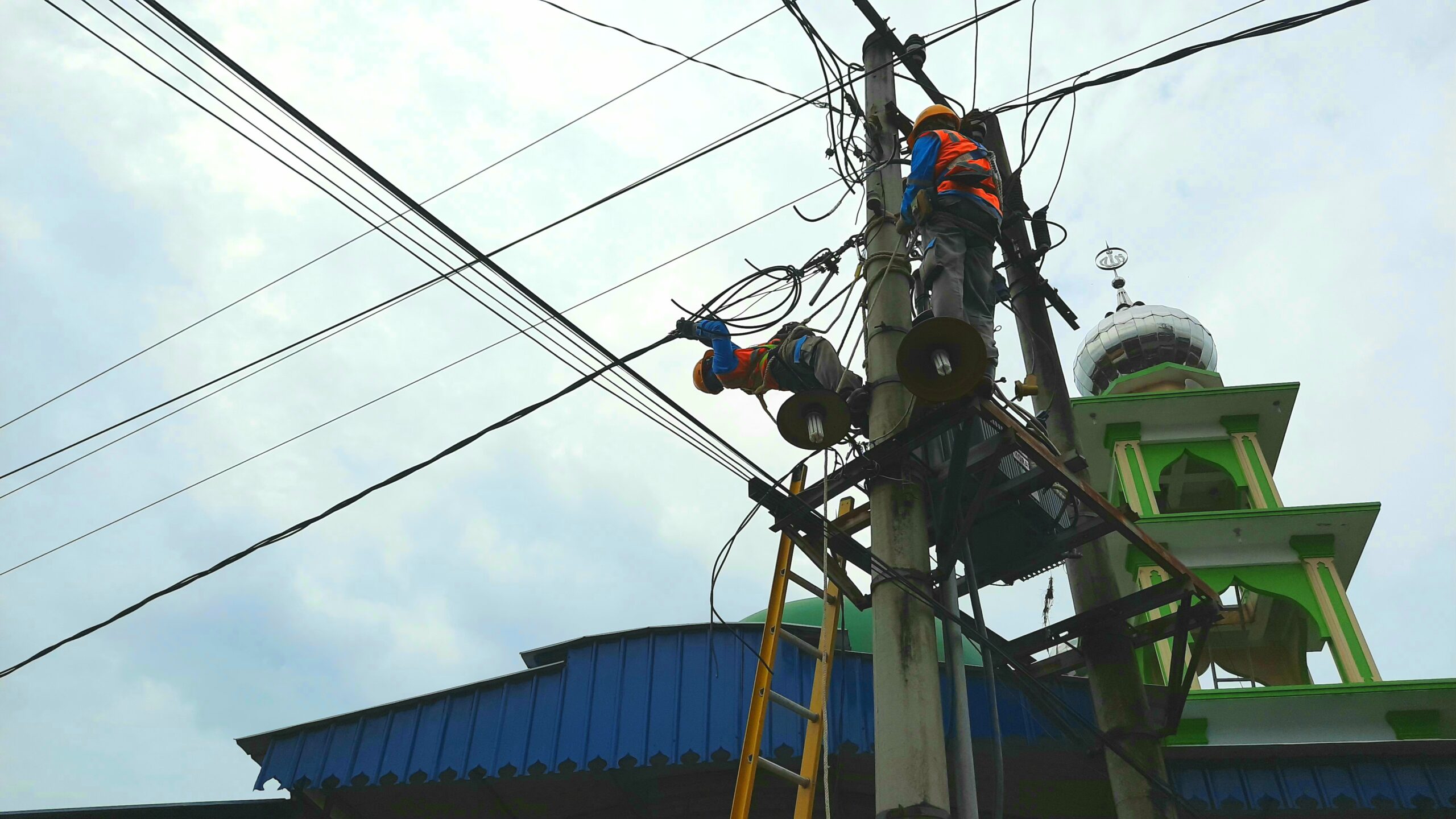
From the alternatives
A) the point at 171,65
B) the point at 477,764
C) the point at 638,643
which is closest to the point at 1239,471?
the point at 638,643

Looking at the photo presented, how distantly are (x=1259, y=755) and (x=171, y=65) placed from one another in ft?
39.4

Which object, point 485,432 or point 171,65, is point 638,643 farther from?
point 171,65

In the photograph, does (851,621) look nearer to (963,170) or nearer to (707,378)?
(707,378)

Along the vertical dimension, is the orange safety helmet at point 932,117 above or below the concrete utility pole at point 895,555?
above

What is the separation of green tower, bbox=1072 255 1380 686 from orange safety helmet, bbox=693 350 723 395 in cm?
868

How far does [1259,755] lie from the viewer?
432 inches

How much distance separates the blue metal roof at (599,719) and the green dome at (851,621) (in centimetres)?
82

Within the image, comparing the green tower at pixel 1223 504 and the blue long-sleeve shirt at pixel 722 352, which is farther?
the green tower at pixel 1223 504

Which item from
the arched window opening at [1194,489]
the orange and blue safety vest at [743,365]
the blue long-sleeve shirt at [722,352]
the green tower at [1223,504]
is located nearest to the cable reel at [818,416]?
the orange and blue safety vest at [743,365]

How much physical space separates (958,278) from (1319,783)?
7.74 m

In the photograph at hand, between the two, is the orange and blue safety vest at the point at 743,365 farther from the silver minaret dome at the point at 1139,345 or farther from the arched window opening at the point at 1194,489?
the silver minaret dome at the point at 1139,345

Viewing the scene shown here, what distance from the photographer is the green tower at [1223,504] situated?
1720 cm

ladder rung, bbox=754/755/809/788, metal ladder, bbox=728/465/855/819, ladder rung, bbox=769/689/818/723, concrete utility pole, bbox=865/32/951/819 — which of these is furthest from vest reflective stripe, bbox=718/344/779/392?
ladder rung, bbox=754/755/809/788

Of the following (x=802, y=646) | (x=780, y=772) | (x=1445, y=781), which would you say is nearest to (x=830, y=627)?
(x=802, y=646)
